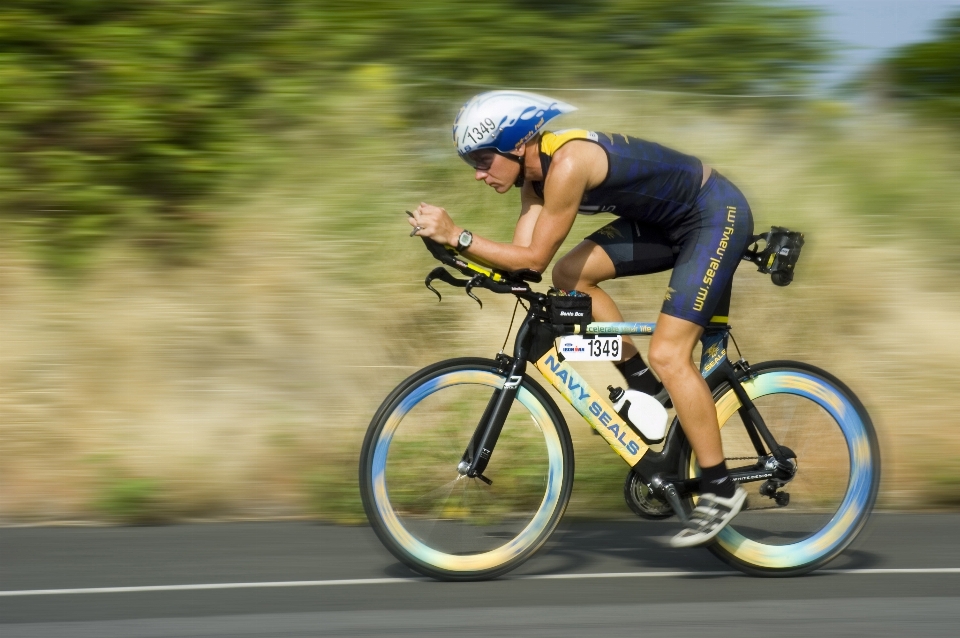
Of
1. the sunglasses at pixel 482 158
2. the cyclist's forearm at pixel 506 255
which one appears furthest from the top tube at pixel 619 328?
the sunglasses at pixel 482 158

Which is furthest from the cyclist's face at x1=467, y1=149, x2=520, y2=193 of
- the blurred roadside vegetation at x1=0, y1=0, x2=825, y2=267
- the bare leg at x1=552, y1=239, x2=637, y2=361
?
the blurred roadside vegetation at x1=0, y1=0, x2=825, y2=267

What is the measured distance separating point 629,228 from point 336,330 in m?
2.77

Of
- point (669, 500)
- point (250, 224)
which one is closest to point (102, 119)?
point (250, 224)

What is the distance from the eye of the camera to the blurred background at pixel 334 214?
690cm

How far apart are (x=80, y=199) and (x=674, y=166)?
4640 millimetres

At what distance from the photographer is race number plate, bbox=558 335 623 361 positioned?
512cm

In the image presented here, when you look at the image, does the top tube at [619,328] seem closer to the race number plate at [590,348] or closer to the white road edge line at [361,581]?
the race number plate at [590,348]

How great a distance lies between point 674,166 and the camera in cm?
504

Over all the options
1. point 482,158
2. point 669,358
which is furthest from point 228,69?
point 669,358

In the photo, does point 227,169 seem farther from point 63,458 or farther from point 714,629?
point 714,629

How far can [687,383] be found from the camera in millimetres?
5043

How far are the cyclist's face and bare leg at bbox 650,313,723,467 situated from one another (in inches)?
34.8

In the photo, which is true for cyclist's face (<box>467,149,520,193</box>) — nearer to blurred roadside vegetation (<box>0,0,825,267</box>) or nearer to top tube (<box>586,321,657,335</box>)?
top tube (<box>586,321,657,335</box>)

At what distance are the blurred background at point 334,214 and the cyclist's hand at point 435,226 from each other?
1.77m
